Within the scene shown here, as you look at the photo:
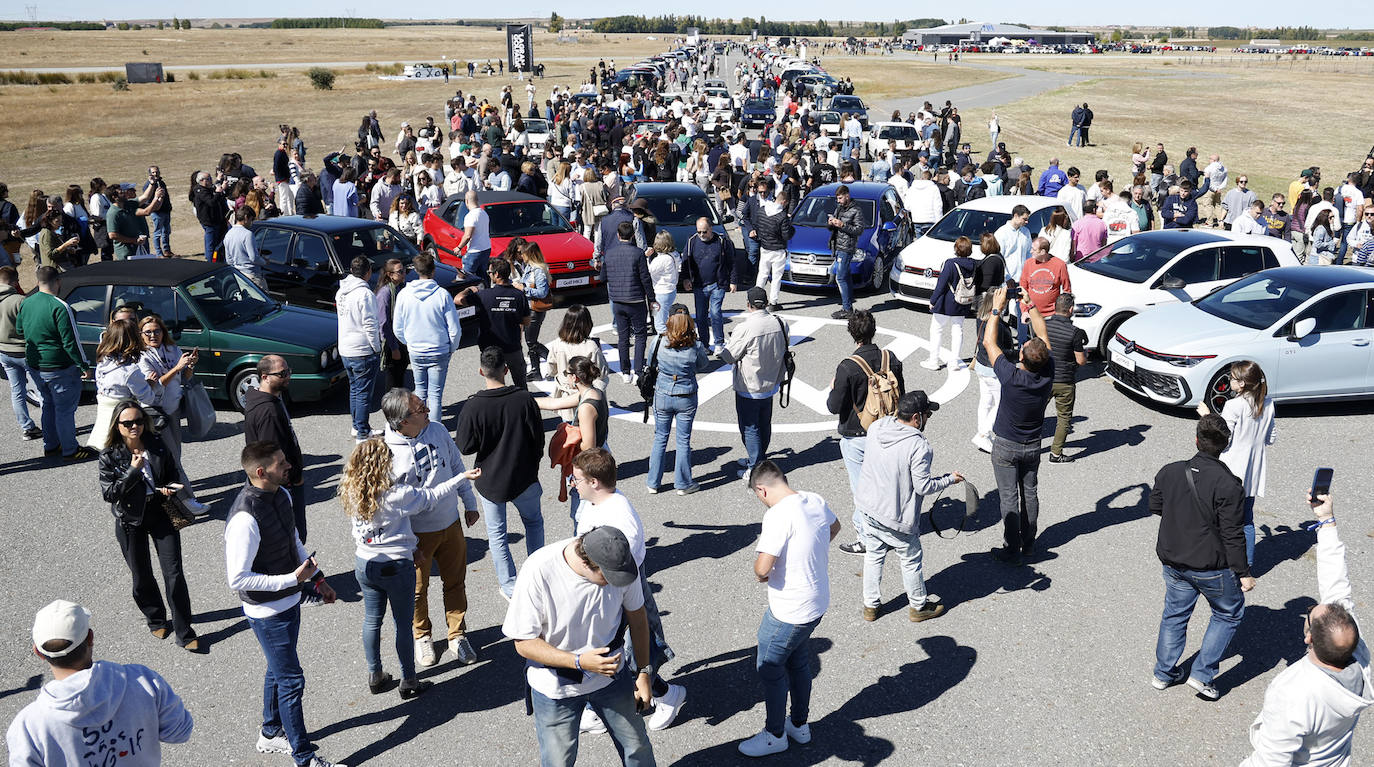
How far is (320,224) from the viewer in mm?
13336

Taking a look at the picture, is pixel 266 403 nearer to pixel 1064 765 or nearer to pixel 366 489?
pixel 366 489

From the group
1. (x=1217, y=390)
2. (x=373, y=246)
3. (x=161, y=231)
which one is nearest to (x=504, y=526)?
(x=1217, y=390)

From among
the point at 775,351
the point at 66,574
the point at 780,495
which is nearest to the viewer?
the point at 780,495

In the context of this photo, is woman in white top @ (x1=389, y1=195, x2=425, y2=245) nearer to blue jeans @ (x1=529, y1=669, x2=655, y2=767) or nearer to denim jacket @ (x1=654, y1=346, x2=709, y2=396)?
denim jacket @ (x1=654, y1=346, x2=709, y2=396)

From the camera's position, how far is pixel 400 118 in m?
49.8

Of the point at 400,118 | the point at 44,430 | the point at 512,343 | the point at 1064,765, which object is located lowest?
→ the point at 1064,765

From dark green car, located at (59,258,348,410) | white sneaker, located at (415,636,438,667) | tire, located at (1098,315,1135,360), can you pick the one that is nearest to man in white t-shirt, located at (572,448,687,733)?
white sneaker, located at (415,636,438,667)

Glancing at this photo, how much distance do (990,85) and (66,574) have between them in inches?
2850

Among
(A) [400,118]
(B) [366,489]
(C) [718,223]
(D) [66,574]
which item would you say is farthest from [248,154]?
(B) [366,489]

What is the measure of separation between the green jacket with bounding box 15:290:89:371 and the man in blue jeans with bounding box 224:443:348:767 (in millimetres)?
5026

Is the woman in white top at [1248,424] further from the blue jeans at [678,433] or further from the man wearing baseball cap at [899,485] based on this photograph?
the blue jeans at [678,433]

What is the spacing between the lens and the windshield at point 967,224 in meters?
15.1

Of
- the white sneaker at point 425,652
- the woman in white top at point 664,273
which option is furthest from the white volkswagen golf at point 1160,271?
the white sneaker at point 425,652

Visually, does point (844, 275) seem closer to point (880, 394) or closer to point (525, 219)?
point (525, 219)
